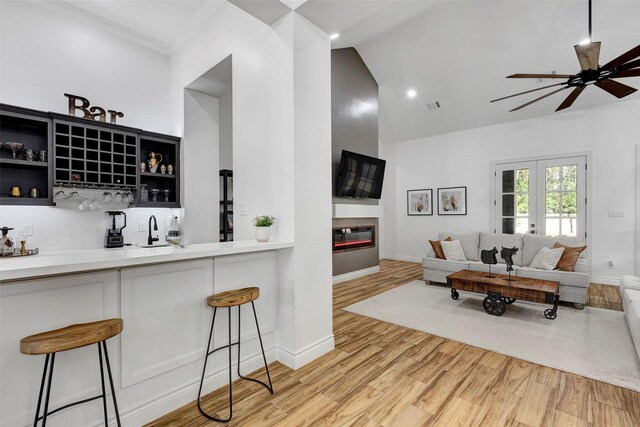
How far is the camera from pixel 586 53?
270 cm

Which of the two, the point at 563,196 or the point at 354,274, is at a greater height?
the point at 563,196

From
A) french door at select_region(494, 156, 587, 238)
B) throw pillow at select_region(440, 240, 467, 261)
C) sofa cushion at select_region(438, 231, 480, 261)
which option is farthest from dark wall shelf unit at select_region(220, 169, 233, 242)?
french door at select_region(494, 156, 587, 238)

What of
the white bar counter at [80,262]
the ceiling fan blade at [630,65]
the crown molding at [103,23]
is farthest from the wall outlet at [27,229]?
the ceiling fan blade at [630,65]

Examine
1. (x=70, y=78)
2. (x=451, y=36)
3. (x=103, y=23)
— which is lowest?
(x=70, y=78)

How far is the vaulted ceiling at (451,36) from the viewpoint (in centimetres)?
345

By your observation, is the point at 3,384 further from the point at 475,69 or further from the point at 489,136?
the point at 489,136

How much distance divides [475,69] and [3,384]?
6.58m

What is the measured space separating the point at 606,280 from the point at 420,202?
3.74 meters

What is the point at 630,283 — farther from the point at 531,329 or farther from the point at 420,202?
the point at 420,202

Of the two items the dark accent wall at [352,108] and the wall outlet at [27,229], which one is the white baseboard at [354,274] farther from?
the wall outlet at [27,229]

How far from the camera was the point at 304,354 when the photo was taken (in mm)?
2479

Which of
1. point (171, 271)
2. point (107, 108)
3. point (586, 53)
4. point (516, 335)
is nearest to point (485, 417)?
point (516, 335)

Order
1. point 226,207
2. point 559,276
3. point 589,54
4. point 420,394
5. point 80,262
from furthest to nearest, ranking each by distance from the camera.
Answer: point 226,207 → point 559,276 → point 589,54 → point 420,394 → point 80,262

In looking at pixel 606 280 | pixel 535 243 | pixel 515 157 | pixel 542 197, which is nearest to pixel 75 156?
pixel 535 243
